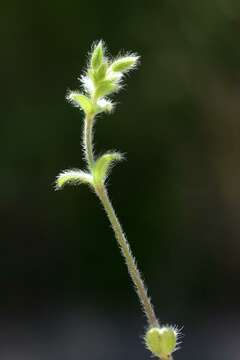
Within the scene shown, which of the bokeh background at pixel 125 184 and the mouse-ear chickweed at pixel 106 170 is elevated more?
the bokeh background at pixel 125 184

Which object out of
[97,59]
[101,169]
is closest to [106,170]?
[101,169]

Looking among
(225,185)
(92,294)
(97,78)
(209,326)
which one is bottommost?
(97,78)

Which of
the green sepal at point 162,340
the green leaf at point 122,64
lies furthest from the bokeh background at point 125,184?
the green sepal at point 162,340

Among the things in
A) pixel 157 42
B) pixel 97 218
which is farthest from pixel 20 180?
pixel 157 42

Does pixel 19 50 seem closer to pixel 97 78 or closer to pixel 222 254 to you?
pixel 222 254

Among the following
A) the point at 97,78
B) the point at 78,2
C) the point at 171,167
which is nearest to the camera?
the point at 97,78

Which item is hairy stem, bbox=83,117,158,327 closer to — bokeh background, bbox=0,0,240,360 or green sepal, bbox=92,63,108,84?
green sepal, bbox=92,63,108,84

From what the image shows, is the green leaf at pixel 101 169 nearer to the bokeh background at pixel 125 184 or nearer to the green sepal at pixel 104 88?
the green sepal at pixel 104 88
